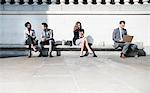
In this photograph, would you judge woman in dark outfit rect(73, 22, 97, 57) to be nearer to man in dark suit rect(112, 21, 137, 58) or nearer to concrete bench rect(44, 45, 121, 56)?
concrete bench rect(44, 45, 121, 56)

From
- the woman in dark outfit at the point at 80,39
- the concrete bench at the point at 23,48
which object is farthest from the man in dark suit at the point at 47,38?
the woman in dark outfit at the point at 80,39

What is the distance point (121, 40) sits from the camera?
16141 millimetres

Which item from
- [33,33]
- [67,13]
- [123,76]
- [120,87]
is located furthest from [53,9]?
[120,87]

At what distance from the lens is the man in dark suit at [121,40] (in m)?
15.9

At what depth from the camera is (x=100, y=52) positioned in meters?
16.6

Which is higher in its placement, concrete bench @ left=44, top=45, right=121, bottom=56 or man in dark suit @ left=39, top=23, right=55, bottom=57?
man in dark suit @ left=39, top=23, right=55, bottom=57

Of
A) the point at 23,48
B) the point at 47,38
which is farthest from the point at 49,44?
the point at 23,48

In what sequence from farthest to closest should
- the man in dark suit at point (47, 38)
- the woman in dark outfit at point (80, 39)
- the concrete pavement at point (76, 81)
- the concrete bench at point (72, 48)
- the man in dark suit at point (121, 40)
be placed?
the concrete bench at point (72, 48) → the man in dark suit at point (47, 38) → the woman in dark outfit at point (80, 39) → the man in dark suit at point (121, 40) → the concrete pavement at point (76, 81)

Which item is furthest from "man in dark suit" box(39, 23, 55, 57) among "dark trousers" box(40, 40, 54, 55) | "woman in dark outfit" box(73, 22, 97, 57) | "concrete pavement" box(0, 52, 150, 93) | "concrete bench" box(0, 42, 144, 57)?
"concrete pavement" box(0, 52, 150, 93)

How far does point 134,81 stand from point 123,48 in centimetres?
753

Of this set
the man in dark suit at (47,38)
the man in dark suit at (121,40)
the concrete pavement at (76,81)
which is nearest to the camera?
the concrete pavement at (76,81)

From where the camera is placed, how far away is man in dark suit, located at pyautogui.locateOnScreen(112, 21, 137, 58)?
52.1 feet

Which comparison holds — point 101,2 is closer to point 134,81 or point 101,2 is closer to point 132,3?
point 132,3

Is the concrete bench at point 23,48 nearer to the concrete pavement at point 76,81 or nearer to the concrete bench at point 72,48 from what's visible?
the concrete bench at point 72,48
